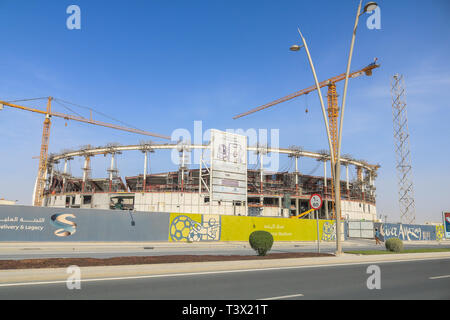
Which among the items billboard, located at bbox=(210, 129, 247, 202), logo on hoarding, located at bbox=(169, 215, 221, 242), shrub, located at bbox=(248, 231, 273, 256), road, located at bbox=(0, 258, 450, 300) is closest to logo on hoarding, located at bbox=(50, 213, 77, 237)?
logo on hoarding, located at bbox=(169, 215, 221, 242)

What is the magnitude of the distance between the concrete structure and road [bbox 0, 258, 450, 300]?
5342 centimetres

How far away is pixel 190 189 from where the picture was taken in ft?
244

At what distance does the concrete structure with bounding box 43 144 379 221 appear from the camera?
6838cm

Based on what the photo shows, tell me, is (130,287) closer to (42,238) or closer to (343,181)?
(42,238)

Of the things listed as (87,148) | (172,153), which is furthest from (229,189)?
(87,148)

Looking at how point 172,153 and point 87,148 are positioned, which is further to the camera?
point 87,148

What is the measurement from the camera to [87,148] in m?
78.0

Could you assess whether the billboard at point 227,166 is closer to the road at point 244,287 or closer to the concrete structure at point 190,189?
the road at point 244,287

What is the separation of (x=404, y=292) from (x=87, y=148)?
262 ft

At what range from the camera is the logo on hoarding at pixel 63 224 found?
25234mm

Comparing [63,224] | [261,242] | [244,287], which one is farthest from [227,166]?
[244,287]

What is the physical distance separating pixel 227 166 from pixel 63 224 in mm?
16013
